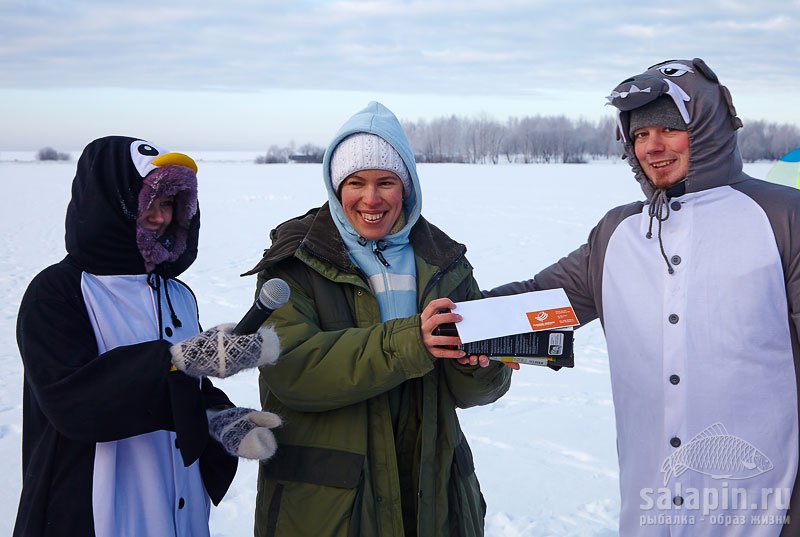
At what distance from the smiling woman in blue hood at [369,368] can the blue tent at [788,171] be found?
257cm

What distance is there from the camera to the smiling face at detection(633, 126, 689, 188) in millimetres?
2379

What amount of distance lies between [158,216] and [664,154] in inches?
68.4

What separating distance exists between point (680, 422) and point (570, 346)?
1.75ft

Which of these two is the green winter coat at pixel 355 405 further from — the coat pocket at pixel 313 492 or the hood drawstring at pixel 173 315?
the hood drawstring at pixel 173 315

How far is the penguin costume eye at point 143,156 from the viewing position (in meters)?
2.09

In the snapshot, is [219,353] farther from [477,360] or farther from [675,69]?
[675,69]

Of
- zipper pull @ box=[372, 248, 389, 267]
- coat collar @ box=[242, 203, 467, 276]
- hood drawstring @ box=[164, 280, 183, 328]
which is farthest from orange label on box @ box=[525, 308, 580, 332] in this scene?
hood drawstring @ box=[164, 280, 183, 328]

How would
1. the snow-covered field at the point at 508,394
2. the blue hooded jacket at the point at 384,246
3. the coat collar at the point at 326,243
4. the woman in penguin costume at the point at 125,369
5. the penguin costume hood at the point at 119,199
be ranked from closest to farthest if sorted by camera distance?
the woman in penguin costume at the point at 125,369
the penguin costume hood at the point at 119,199
the coat collar at the point at 326,243
the blue hooded jacket at the point at 384,246
the snow-covered field at the point at 508,394

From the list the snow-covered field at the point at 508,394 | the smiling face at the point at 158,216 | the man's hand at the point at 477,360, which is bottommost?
the snow-covered field at the point at 508,394

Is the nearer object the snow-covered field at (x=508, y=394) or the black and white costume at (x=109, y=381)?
the black and white costume at (x=109, y=381)

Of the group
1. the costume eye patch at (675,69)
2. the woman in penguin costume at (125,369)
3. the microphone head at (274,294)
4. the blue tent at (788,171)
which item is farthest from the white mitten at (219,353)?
the blue tent at (788,171)

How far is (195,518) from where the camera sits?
222cm

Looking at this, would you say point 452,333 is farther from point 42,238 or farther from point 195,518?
point 42,238

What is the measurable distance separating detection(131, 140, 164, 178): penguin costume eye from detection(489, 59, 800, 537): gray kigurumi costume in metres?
1.59
